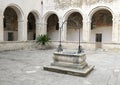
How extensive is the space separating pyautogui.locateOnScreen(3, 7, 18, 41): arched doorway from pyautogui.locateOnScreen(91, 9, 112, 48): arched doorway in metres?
11.1

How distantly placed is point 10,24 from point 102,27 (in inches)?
497

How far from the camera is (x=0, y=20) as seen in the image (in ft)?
48.8

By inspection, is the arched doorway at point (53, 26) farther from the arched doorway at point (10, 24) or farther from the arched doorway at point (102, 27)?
the arched doorway at point (102, 27)

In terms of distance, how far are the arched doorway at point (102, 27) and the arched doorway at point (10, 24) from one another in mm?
11059

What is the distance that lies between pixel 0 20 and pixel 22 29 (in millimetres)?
3051

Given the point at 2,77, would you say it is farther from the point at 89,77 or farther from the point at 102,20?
the point at 102,20

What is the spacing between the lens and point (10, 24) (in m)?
21.0

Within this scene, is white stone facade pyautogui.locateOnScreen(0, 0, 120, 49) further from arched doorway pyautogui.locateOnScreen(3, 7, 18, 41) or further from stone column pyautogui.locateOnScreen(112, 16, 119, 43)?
arched doorway pyautogui.locateOnScreen(3, 7, 18, 41)

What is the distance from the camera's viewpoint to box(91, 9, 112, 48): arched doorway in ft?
66.3

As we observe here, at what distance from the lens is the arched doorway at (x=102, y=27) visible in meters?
20.2

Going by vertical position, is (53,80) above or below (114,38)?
below

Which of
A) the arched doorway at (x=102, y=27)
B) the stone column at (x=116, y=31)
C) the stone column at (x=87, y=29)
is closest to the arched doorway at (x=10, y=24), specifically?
the stone column at (x=87, y=29)

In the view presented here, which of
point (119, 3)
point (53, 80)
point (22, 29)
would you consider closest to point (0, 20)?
point (22, 29)

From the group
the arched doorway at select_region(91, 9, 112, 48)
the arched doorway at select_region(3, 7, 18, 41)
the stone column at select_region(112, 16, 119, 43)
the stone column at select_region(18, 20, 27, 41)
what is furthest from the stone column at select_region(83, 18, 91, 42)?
the arched doorway at select_region(3, 7, 18, 41)
